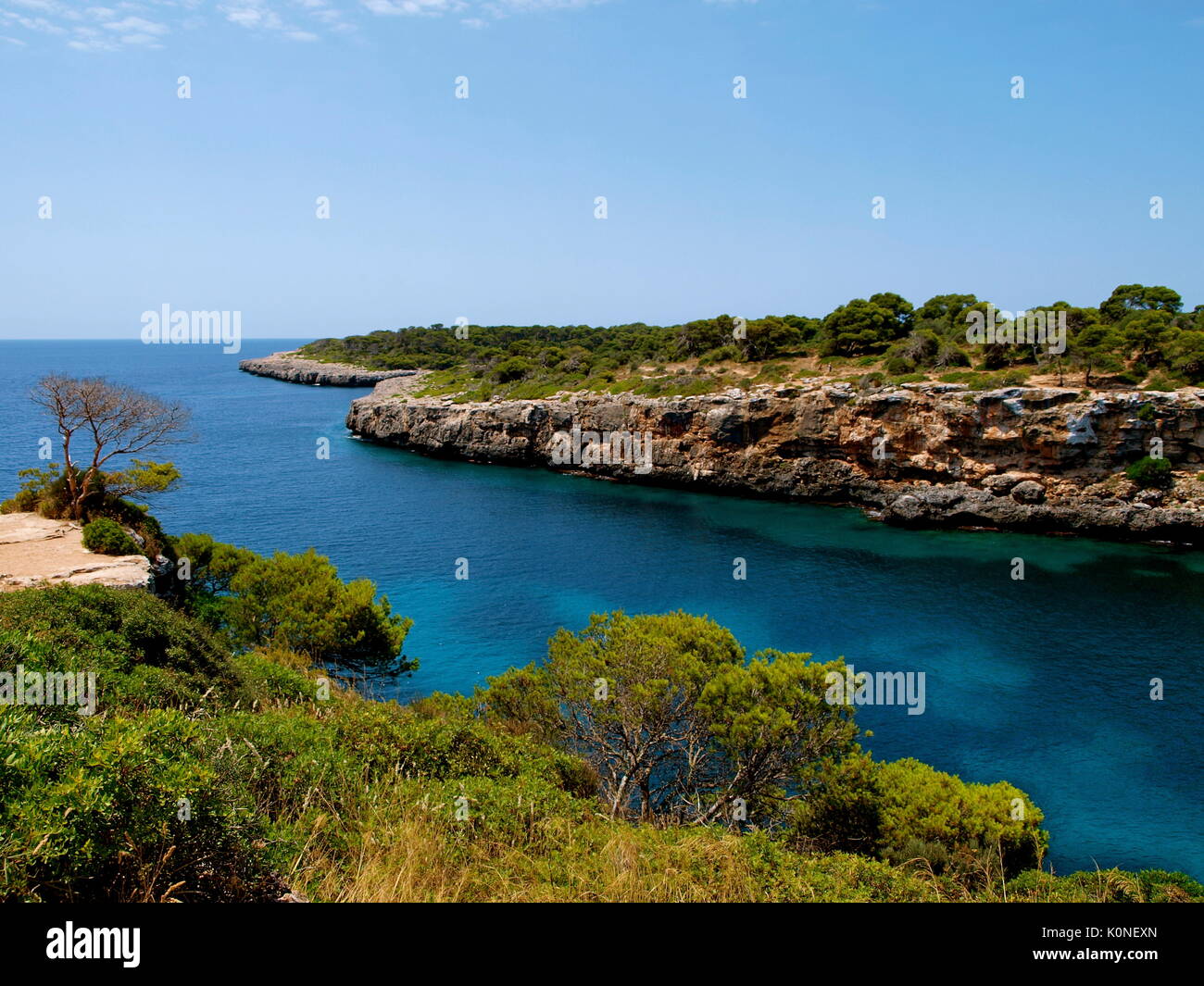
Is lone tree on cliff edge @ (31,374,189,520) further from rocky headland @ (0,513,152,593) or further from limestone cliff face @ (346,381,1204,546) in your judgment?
limestone cliff face @ (346,381,1204,546)

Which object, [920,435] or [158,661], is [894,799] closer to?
[158,661]

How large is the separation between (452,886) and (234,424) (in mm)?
86920

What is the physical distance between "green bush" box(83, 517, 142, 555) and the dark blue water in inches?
378

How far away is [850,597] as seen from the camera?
34.5m

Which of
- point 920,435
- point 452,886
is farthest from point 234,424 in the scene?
point 452,886

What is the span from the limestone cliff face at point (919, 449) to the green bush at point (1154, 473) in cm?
57

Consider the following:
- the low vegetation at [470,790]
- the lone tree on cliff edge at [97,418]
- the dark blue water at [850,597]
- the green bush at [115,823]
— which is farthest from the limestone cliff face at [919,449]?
the green bush at [115,823]

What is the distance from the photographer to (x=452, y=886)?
718 centimetres

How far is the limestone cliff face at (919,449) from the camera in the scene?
147 ft

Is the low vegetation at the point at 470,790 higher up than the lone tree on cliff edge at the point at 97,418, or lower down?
lower down

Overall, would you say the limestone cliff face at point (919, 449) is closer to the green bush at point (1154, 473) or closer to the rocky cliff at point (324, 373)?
the green bush at point (1154, 473)
